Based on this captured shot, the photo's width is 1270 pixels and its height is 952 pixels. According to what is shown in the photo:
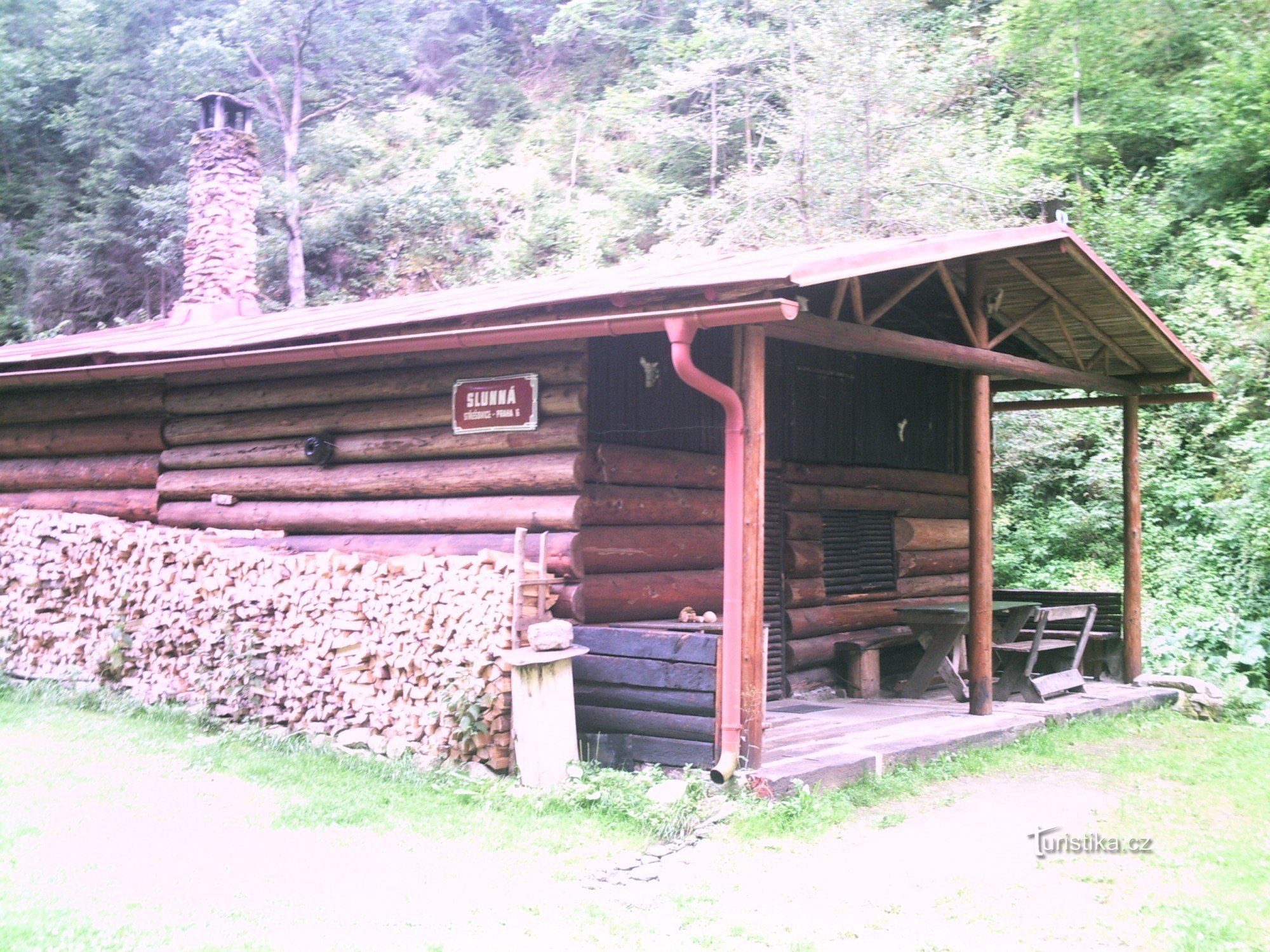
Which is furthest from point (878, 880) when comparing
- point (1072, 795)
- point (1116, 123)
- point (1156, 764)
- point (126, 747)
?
point (1116, 123)

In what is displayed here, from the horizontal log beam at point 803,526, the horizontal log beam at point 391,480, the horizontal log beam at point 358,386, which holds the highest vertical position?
the horizontal log beam at point 358,386

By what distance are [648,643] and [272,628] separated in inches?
124

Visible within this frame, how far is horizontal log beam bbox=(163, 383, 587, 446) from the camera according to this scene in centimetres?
807

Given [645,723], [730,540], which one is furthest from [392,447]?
[730,540]

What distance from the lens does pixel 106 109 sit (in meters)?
30.0

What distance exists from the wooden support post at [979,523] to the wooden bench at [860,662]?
170 centimetres

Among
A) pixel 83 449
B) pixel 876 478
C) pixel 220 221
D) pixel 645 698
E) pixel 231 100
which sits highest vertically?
pixel 231 100

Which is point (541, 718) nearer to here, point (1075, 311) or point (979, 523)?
point (979, 523)

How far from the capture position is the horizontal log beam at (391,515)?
26.5 ft

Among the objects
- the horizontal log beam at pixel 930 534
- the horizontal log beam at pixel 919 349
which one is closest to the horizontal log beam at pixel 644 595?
the horizontal log beam at pixel 919 349

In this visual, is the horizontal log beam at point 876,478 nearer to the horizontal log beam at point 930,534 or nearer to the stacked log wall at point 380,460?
the horizontal log beam at point 930,534

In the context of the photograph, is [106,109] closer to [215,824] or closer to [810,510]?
[810,510]

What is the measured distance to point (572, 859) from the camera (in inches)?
229

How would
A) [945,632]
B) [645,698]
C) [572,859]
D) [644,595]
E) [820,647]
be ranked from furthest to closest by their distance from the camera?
[820,647] < [945,632] < [644,595] < [645,698] < [572,859]
